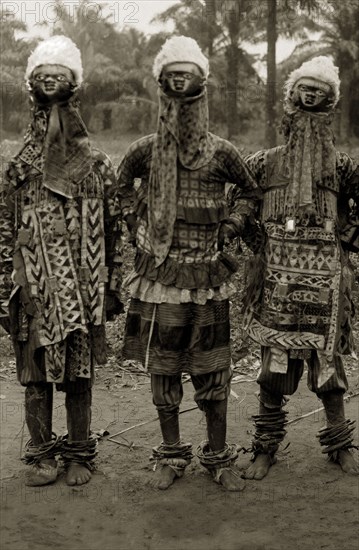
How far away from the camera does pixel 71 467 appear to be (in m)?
4.19

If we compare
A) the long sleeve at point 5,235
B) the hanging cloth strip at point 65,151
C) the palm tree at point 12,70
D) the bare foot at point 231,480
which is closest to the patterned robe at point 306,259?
the bare foot at point 231,480

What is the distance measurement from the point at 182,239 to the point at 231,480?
138 centimetres

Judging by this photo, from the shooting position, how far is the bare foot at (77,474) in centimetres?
412

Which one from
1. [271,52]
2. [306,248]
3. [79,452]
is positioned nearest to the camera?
[306,248]

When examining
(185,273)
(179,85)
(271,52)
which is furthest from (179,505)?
(271,52)

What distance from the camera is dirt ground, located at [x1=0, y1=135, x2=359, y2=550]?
3572 mm

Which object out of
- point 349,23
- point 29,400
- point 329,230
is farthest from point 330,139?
point 349,23

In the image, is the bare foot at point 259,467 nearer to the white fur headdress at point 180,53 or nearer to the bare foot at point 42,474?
the bare foot at point 42,474

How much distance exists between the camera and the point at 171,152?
12.6 feet

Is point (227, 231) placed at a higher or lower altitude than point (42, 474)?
higher

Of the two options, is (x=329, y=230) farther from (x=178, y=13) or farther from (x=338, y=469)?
(x=178, y=13)

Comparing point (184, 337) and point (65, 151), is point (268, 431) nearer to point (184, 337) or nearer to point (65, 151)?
point (184, 337)

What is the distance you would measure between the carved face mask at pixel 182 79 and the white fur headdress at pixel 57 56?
0.45 meters

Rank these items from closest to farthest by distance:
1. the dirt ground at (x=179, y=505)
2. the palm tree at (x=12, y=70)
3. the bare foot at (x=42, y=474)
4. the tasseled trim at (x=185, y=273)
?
the dirt ground at (x=179, y=505) < the tasseled trim at (x=185, y=273) < the bare foot at (x=42, y=474) < the palm tree at (x=12, y=70)
